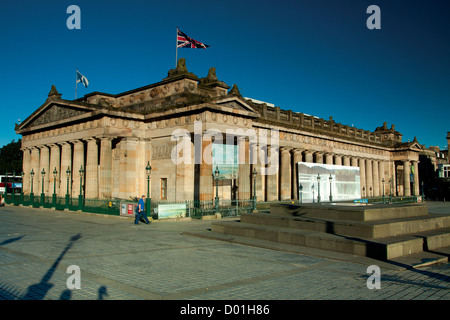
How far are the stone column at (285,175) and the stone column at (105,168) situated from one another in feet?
71.2

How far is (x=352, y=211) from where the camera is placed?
16750mm

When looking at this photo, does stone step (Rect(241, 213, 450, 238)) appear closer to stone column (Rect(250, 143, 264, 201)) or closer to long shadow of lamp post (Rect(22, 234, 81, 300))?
long shadow of lamp post (Rect(22, 234, 81, 300))

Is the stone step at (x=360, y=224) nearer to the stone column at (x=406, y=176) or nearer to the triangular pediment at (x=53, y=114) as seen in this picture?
the triangular pediment at (x=53, y=114)

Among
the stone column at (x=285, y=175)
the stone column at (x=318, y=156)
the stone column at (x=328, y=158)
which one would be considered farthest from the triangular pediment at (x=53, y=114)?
the stone column at (x=328, y=158)

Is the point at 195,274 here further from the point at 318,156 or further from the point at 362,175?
the point at 362,175

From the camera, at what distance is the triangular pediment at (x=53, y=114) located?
41.1m

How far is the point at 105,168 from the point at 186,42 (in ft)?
48.3

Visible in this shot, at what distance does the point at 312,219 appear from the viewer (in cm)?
1775

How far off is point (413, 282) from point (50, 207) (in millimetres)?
38662

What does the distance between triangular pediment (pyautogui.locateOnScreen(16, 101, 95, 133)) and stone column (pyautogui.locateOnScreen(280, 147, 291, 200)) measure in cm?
2386

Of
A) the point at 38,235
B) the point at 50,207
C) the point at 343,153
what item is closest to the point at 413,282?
the point at 38,235

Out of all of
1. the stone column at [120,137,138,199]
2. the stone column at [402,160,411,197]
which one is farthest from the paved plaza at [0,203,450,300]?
the stone column at [402,160,411,197]

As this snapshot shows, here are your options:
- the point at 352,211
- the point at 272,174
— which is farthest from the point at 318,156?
the point at 352,211

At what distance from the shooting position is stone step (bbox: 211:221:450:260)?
13.3 metres
